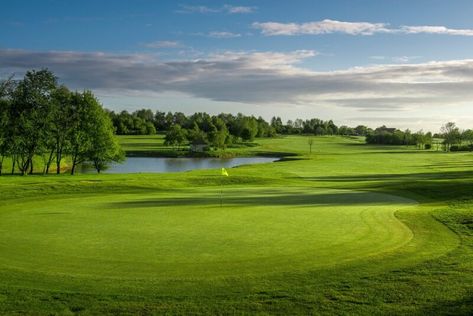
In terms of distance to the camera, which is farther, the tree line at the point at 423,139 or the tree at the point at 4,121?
the tree line at the point at 423,139

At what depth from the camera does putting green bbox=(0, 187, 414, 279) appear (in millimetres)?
11844

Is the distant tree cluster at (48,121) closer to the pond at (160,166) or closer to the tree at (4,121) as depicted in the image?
the tree at (4,121)

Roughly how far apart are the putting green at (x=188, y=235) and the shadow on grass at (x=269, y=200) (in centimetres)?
9

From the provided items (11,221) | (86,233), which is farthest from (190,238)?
(11,221)

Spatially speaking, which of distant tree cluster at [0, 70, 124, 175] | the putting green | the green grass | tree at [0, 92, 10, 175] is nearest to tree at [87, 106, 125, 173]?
distant tree cluster at [0, 70, 124, 175]

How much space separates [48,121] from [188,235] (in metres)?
48.0

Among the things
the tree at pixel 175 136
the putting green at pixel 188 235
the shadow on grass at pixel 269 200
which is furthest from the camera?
the tree at pixel 175 136

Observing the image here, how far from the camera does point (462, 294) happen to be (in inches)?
395

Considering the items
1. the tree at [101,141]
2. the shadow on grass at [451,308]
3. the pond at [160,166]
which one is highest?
the tree at [101,141]

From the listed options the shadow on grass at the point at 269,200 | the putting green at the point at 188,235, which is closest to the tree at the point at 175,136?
the shadow on grass at the point at 269,200

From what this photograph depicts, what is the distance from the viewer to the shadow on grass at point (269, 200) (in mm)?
22562

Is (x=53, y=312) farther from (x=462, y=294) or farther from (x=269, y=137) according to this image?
(x=269, y=137)

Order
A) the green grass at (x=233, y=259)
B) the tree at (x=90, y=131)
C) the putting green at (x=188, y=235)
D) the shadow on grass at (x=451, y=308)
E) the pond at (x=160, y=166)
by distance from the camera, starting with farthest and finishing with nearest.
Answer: the pond at (x=160, y=166)
the tree at (x=90, y=131)
the putting green at (x=188, y=235)
the green grass at (x=233, y=259)
the shadow on grass at (x=451, y=308)

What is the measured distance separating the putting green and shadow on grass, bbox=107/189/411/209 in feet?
0.31
